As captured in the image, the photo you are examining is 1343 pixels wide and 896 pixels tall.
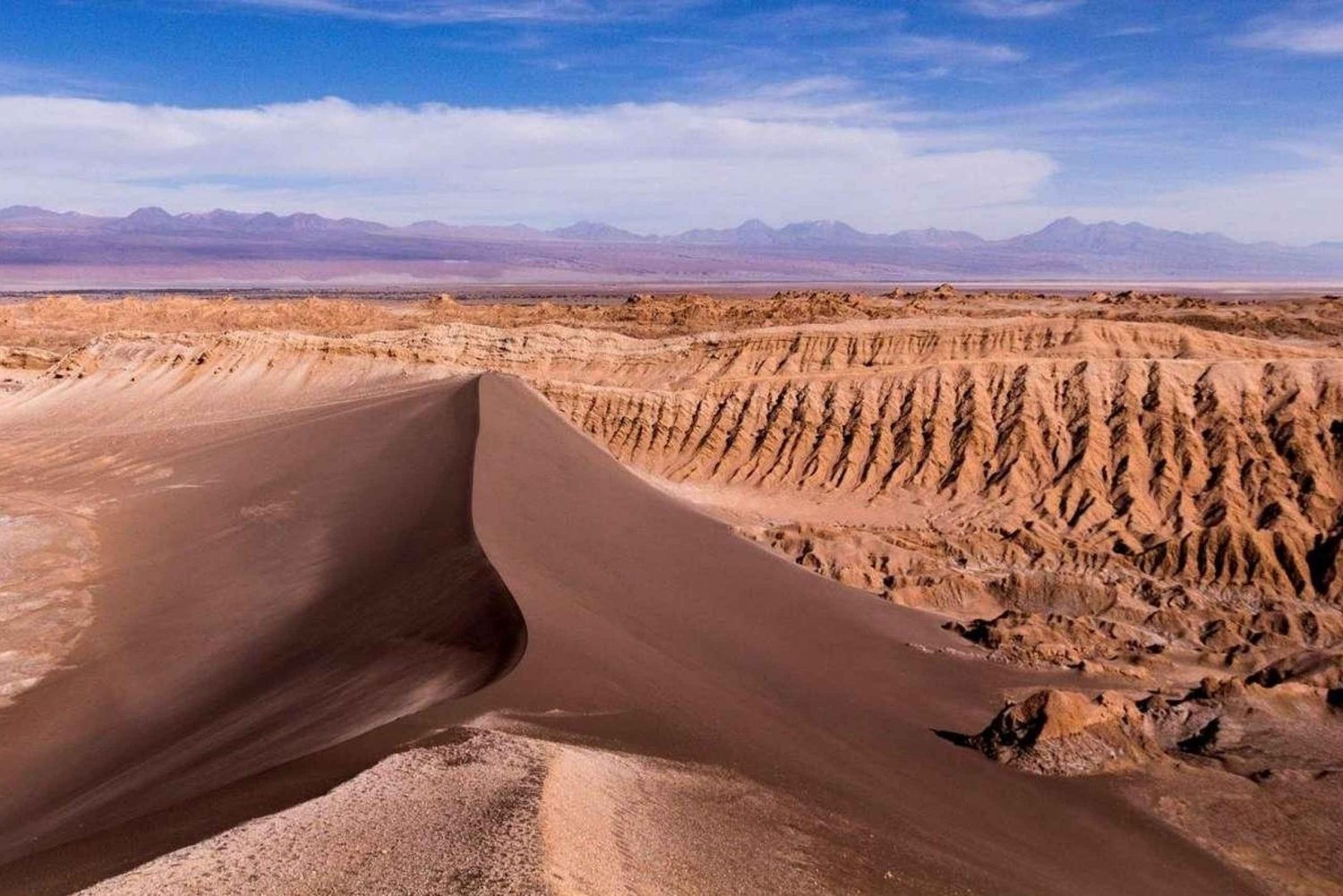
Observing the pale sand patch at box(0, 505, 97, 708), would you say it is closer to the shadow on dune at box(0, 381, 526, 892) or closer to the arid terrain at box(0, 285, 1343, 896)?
the arid terrain at box(0, 285, 1343, 896)

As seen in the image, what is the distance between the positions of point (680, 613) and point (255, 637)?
5.74 meters

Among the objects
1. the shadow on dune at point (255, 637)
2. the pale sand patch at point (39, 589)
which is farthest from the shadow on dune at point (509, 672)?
the pale sand patch at point (39, 589)

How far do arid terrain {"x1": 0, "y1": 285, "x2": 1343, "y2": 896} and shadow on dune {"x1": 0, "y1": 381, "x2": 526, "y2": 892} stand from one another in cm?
8

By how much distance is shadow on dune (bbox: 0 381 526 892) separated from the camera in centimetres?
873

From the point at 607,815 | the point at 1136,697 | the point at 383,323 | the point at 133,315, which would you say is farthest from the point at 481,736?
the point at 133,315

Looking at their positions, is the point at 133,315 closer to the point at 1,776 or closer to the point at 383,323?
the point at 383,323

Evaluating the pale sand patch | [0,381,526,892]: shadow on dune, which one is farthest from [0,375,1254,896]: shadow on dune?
the pale sand patch

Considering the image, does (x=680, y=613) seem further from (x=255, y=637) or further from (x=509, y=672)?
(x=255, y=637)

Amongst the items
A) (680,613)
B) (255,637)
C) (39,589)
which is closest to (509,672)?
(680,613)

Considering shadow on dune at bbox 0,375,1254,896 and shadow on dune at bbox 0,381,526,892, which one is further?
shadow on dune at bbox 0,381,526,892

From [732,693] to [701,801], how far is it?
11.5ft

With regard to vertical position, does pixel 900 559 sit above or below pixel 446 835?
below

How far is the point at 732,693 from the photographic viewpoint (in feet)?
36.5

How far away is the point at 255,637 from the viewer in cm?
1434
